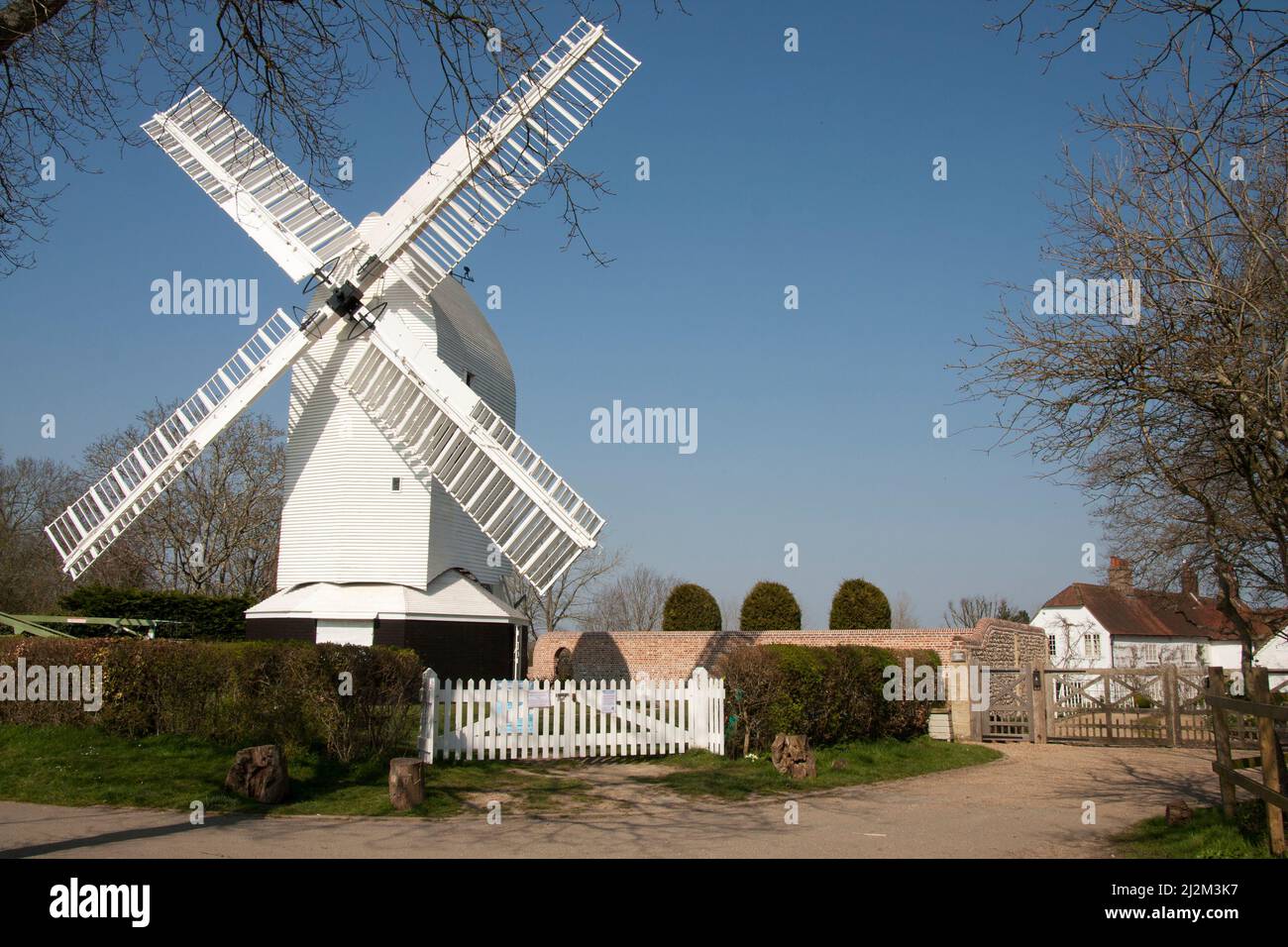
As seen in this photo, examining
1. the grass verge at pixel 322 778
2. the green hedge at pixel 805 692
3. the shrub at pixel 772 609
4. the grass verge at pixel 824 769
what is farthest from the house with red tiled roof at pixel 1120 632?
the grass verge at pixel 322 778

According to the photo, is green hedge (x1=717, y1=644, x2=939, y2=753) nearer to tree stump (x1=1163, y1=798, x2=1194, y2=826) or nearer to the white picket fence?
the white picket fence

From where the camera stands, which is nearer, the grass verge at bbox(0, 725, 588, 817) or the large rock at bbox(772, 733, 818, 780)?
the grass verge at bbox(0, 725, 588, 817)

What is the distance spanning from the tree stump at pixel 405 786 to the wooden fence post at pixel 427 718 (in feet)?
10.2

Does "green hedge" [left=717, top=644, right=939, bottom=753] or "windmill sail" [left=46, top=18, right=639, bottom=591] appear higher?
"windmill sail" [left=46, top=18, right=639, bottom=591]

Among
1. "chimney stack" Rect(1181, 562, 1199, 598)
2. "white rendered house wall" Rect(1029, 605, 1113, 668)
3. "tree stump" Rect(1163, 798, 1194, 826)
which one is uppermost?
"chimney stack" Rect(1181, 562, 1199, 598)

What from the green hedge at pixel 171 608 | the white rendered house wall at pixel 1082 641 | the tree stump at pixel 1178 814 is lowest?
the white rendered house wall at pixel 1082 641

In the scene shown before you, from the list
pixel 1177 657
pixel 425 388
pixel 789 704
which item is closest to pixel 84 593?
pixel 425 388

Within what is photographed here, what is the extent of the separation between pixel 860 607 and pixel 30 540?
121 ft

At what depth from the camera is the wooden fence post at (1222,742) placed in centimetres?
907

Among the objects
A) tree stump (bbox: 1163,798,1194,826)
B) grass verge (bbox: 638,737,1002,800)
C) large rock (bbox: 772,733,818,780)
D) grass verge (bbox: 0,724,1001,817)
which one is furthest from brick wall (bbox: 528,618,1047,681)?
tree stump (bbox: 1163,798,1194,826)

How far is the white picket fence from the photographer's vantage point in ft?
47.3

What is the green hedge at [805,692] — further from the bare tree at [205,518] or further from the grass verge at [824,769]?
the bare tree at [205,518]

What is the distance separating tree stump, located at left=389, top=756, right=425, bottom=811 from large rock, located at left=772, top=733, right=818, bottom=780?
5402mm
